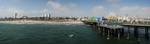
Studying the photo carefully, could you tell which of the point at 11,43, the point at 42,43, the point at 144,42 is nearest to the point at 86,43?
the point at 42,43

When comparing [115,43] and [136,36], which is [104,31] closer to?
[136,36]

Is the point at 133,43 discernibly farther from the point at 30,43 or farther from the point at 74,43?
the point at 30,43

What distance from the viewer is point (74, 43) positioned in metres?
51.9

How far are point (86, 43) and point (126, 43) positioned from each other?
28.2 feet

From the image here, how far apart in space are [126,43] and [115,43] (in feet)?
7.83

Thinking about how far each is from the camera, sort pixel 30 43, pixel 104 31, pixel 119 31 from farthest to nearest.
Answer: pixel 104 31, pixel 119 31, pixel 30 43

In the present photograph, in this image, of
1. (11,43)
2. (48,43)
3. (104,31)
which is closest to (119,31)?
(104,31)

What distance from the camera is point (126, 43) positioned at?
51969mm

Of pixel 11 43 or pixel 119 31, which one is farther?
pixel 119 31

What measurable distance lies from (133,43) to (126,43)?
4.94 ft

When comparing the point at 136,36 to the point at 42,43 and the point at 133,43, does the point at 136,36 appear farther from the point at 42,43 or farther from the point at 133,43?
the point at 42,43

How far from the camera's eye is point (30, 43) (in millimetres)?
51469

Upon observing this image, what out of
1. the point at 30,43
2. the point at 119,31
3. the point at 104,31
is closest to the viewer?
the point at 30,43

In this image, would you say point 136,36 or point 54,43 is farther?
point 136,36
